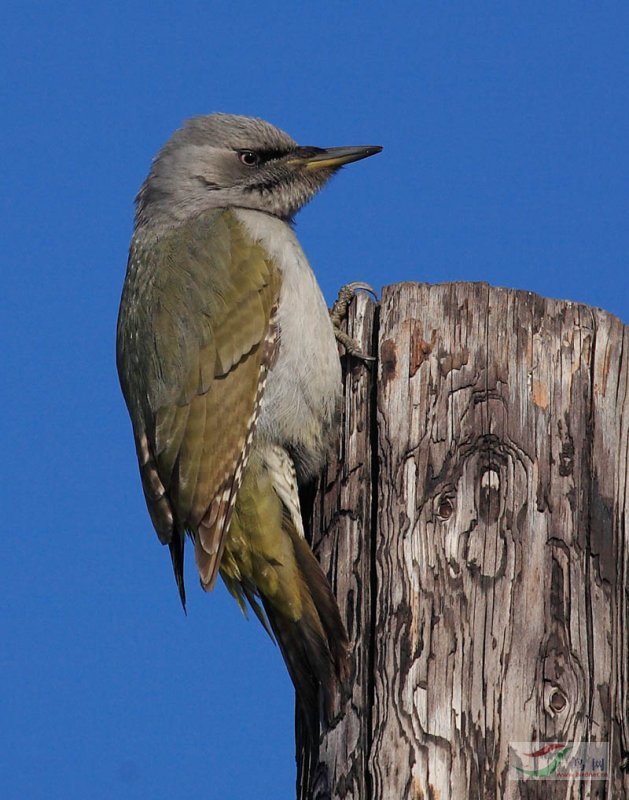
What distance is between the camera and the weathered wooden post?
337 cm

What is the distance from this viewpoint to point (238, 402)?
4.57m

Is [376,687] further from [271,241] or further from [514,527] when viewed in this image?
[271,241]

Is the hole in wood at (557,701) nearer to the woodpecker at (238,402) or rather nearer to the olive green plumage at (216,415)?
the woodpecker at (238,402)

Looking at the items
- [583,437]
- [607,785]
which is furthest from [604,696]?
[583,437]

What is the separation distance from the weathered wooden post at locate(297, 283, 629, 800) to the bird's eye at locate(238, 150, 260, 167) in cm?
191

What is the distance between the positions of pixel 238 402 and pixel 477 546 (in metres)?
1.41

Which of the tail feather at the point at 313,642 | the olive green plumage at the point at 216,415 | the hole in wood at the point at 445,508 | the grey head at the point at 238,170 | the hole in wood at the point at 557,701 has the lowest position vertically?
the hole in wood at the point at 557,701

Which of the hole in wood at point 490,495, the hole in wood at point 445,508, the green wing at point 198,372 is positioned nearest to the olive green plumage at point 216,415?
the green wing at point 198,372

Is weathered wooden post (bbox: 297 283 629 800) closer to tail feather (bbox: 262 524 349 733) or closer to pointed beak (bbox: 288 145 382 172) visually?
tail feather (bbox: 262 524 349 733)

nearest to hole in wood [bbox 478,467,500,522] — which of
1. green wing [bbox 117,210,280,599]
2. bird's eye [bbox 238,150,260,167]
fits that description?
green wing [bbox 117,210,280,599]

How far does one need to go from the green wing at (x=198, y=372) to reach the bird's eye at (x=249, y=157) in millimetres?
728

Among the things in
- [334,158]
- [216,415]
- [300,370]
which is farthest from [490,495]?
[334,158]

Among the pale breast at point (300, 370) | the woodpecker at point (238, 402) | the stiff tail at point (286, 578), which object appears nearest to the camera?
the stiff tail at point (286, 578)

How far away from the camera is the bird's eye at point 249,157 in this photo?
5.65 metres
